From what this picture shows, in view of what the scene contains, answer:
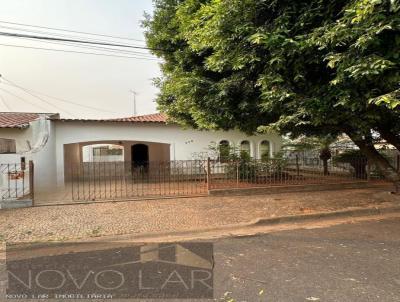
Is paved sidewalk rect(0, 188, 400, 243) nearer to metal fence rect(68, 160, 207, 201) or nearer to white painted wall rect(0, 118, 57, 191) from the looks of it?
metal fence rect(68, 160, 207, 201)

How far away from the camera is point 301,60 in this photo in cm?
517

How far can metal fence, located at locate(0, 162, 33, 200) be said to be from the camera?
8.41 m

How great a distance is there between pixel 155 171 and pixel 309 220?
7466 millimetres

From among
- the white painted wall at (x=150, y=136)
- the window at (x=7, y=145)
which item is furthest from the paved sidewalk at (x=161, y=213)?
the white painted wall at (x=150, y=136)

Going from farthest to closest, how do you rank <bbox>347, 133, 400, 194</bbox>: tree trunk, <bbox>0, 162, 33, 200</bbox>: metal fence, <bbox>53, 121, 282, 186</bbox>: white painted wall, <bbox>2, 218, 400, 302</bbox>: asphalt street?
<bbox>53, 121, 282, 186</bbox>: white painted wall
<bbox>0, 162, 33, 200</bbox>: metal fence
<bbox>347, 133, 400, 194</bbox>: tree trunk
<bbox>2, 218, 400, 302</bbox>: asphalt street

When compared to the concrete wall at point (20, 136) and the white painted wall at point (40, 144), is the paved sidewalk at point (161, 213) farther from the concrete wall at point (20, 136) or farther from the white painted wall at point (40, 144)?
the concrete wall at point (20, 136)

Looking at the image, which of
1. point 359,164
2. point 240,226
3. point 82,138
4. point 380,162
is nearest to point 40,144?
point 82,138

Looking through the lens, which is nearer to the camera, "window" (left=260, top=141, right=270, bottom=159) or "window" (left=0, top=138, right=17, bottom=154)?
"window" (left=0, top=138, right=17, bottom=154)

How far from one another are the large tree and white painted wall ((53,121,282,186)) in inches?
260

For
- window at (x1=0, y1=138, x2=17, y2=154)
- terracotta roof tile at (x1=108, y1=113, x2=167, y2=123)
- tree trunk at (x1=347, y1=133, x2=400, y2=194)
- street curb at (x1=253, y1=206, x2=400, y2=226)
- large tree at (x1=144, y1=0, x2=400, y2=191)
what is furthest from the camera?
terracotta roof tile at (x1=108, y1=113, x2=167, y2=123)

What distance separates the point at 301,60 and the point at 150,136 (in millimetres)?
9633

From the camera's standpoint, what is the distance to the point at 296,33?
520 cm

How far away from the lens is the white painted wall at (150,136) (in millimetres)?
12992

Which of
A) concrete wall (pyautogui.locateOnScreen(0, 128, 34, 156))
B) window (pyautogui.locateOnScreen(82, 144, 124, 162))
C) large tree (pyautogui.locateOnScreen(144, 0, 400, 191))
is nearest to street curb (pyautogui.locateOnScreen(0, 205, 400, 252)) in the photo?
large tree (pyautogui.locateOnScreen(144, 0, 400, 191))
